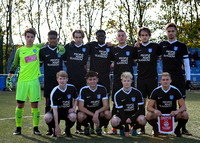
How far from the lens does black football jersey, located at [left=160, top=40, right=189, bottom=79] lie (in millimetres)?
5461

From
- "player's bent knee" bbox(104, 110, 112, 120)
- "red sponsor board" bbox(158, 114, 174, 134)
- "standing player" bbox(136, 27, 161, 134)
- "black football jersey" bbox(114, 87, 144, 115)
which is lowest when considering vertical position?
"red sponsor board" bbox(158, 114, 174, 134)

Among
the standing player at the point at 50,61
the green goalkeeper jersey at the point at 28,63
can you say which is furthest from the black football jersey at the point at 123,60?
the green goalkeeper jersey at the point at 28,63

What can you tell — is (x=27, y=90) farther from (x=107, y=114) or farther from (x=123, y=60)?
(x=123, y=60)

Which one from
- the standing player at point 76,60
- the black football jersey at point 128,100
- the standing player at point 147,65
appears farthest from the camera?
the standing player at point 76,60

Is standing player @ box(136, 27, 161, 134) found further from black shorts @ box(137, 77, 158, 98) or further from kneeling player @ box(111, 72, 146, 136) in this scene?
kneeling player @ box(111, 72, 146, 136)

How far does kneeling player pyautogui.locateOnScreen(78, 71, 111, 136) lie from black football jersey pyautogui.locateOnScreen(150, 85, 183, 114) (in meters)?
0.92

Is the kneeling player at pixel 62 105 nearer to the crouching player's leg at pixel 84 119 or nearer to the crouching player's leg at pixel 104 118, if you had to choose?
the crouching player's leg at pixel 84 119

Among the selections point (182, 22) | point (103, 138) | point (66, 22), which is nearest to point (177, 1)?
point (182, 22)

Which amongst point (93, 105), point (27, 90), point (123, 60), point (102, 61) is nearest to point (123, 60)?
point (123, 60)

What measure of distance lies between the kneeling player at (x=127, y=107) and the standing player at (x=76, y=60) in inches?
35.1

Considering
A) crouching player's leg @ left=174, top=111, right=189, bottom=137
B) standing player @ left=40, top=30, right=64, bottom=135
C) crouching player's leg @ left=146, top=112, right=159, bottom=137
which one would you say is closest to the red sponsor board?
crouching player's leg @ left=146, top=112, right=159, bottom=137

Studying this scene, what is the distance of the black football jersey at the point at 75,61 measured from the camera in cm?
571

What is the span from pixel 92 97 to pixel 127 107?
27.0 inches

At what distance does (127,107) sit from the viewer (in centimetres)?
522
